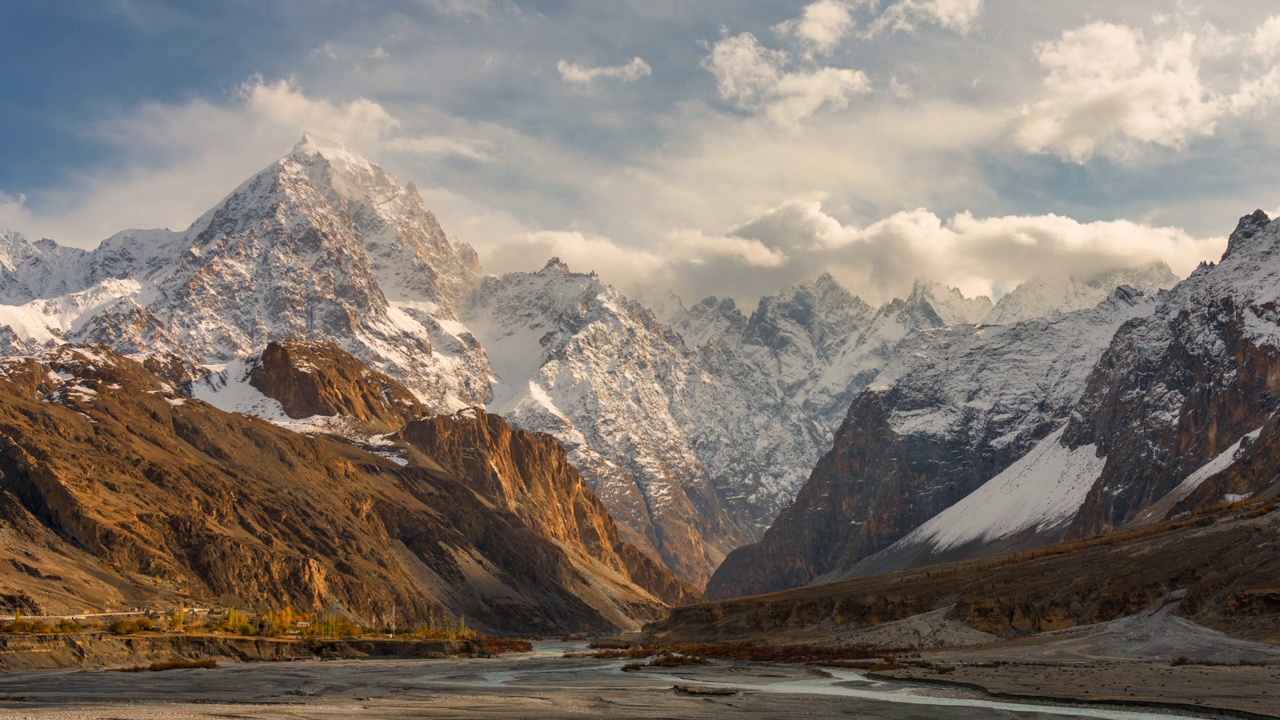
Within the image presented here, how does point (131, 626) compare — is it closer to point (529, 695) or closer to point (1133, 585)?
point (529, 695)

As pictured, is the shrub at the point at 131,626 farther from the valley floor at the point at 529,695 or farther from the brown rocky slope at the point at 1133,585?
the brown rocky slope at the point at 1133,585

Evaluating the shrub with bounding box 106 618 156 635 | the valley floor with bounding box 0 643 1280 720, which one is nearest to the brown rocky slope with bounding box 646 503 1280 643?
the valley floor with bounding box 0 643 1280 720

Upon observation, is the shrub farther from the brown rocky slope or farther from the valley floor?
the brown rocky slope

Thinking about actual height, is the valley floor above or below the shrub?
below

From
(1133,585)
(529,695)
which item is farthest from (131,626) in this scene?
(1133,585)

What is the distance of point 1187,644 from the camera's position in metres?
121

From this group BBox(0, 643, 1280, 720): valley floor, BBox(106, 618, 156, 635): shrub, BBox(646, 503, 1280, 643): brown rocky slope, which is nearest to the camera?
BBox(0, 643, 1280, 720): valley floor

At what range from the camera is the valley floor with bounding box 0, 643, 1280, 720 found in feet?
269

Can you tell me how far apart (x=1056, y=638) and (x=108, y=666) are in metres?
101

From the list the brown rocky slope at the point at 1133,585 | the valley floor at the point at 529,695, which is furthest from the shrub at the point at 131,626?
the brown rocky slope at the point at 1133,585

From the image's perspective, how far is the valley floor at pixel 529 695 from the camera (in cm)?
8200

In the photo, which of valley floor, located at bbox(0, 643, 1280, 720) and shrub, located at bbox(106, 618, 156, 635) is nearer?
valley floor, located at bbox(0, 643, 1280, 720)

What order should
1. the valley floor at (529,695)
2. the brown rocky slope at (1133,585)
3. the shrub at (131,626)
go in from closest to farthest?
the valley floor at (529,695)
the brown rocky slope at (1133,585)
the shrub at (131,626)

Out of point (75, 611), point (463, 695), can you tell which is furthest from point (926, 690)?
point (75, 611)
